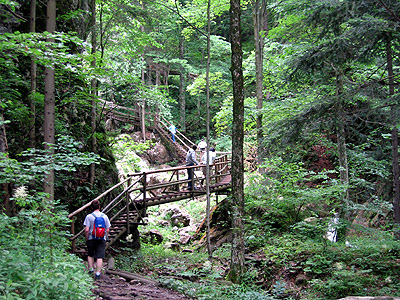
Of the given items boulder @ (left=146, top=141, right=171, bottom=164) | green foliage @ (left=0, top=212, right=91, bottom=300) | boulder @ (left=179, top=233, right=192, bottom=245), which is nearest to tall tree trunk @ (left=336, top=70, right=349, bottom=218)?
green foliage @ (left=0, top=212, right=91, bottom=300)

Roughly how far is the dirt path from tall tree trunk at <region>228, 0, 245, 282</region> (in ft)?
5.66

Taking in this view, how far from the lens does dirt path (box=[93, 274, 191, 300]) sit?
5319 millimetres

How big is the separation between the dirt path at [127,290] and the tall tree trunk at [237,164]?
1.72 metres

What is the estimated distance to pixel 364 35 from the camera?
21.8 ft

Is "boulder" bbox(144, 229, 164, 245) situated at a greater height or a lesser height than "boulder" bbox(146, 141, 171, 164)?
lesser

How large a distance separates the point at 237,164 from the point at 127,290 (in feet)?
12.0

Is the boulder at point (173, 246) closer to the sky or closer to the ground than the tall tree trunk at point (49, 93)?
closer to the ground

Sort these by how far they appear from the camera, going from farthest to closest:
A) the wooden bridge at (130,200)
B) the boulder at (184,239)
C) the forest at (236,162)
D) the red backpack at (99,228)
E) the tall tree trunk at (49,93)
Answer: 1. the boulder at (184,239)
2. the wooden bridge at (130,200)
3. the red backpack at (99,228)
4. the tall tree trunk at (49,93)
5. the forest at (236,162)

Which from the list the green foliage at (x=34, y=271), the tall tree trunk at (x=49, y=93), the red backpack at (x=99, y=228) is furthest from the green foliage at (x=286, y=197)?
the green foliage at (x=34, y=271)

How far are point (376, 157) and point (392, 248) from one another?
12.9 feet

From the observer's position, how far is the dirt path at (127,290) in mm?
5319

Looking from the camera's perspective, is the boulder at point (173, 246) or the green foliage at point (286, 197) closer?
the green foliage at point (286, 197)

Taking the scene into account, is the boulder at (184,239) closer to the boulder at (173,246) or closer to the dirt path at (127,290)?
the boulder at (173,246)

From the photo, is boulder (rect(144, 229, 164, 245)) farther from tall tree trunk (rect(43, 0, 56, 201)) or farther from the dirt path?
tall tree trunk (rect(43, 0, 56, 201))
